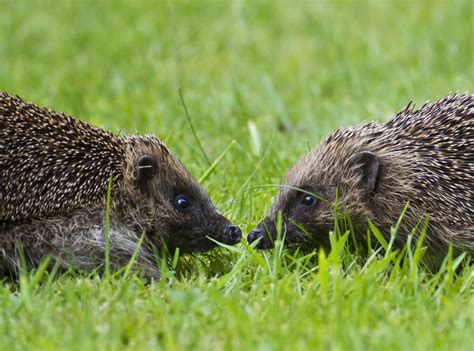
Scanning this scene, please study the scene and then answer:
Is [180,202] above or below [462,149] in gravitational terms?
below

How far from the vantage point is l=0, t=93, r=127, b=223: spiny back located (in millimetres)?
5484

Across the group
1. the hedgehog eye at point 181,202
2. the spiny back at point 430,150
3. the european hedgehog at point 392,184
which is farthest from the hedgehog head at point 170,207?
the spiny back at point 430,150

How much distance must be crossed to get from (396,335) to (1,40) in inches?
339

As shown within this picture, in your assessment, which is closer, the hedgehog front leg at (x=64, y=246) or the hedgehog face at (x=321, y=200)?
the hedgehog front leg at (x=64, y=246)

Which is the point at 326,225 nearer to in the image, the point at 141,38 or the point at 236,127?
the point at 236,127

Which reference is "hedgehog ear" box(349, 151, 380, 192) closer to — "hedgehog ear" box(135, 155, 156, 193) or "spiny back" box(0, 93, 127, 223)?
"hedgehog ear" box(135, 155, 156, 193)

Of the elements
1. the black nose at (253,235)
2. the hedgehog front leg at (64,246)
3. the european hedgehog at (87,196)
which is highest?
the black nose at (253,235)

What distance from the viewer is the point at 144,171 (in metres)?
5.86

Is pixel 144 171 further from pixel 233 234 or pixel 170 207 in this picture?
pixel 233 234

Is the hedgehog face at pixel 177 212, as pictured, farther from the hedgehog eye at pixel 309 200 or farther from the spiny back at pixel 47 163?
the hedgehog eye at pixel 309 200

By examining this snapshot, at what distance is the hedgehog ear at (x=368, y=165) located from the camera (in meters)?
5.96

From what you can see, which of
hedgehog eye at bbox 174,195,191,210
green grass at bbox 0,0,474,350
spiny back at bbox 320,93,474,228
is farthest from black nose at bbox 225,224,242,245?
spiny back at bbox 320,93,474,228

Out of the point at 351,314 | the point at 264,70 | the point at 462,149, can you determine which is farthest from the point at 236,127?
the point at 351,314

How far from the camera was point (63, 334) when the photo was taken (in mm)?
4297
